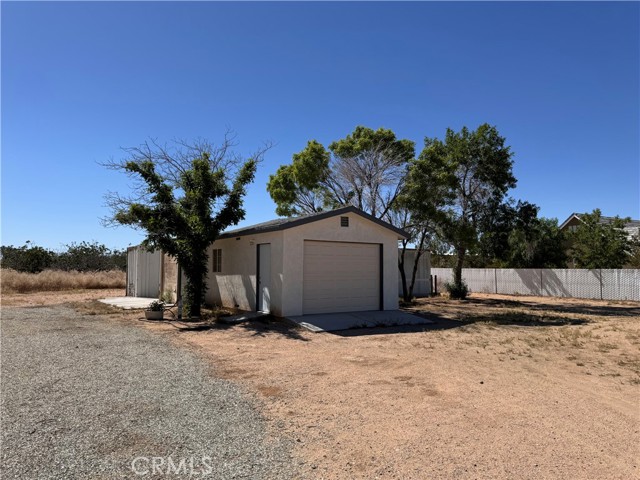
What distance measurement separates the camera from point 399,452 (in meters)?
3.80

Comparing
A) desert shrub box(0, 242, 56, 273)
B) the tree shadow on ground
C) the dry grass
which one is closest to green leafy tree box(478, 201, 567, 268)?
the tree shadow on ground

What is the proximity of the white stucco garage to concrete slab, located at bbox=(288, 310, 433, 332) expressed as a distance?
51 centimetres

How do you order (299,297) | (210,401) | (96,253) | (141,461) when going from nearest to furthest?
1. (141,461)
2. (210,401)
3. (299,297)
4. (96,253)

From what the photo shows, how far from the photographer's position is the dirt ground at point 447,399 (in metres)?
3.63

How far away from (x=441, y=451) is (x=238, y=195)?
1129cm

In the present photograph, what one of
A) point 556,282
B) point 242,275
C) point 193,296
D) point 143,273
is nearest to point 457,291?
point 556,282

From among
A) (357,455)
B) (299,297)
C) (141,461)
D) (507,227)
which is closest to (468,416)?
(357,455)

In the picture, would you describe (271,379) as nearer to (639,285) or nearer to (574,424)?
(574,424)

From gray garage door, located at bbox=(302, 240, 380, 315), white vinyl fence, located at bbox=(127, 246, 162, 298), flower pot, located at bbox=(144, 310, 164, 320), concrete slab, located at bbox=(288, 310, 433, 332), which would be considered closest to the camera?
concrete slab, located at bbox=(288, 310, 433, 332)

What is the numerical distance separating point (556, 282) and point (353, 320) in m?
18.5

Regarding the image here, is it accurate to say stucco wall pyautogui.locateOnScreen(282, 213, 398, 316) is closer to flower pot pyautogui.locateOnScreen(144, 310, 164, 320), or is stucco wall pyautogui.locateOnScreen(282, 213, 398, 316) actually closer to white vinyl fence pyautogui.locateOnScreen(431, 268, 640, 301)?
flower pot pyautogui.locateOnScreen(144, 310, 164, 320)

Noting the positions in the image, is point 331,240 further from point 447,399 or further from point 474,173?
point 474,173

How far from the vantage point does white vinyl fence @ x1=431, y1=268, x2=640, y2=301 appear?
72.9 ft

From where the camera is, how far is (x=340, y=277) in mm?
13883
